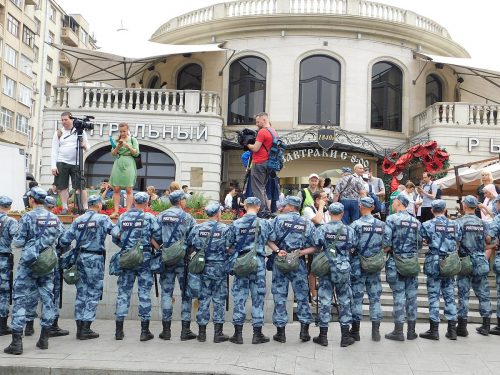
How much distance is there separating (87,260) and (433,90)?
20.7 meters

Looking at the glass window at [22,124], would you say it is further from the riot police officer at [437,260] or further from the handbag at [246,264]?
the riot police officer at [437,260]

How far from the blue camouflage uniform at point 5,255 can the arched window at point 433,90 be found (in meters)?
20.4

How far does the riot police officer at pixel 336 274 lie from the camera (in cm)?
838

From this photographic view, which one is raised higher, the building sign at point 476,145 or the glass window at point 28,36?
the glass window at point 28,36

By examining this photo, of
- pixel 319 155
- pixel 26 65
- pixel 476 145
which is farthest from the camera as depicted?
pixel 26 65

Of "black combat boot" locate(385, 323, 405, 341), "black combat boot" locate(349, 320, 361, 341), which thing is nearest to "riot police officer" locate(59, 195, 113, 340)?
"black combat boot" locate(349, 320, 361, 341)

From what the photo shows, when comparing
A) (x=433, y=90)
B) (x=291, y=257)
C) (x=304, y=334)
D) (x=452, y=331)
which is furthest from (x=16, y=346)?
(x=433, y=90)

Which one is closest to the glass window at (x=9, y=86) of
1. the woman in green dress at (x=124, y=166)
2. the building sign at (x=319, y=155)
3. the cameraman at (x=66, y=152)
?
the building sign at (x=319, y=155)

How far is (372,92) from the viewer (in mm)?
24141

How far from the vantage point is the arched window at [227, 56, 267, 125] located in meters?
24.0

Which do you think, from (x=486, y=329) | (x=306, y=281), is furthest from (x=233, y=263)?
(x=486, y=329)

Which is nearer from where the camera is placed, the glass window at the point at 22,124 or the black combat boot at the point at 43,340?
the black combat boot at the point at 43,340

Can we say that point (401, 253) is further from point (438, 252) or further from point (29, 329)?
point (29, 329)

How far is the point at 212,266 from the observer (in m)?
8.55
